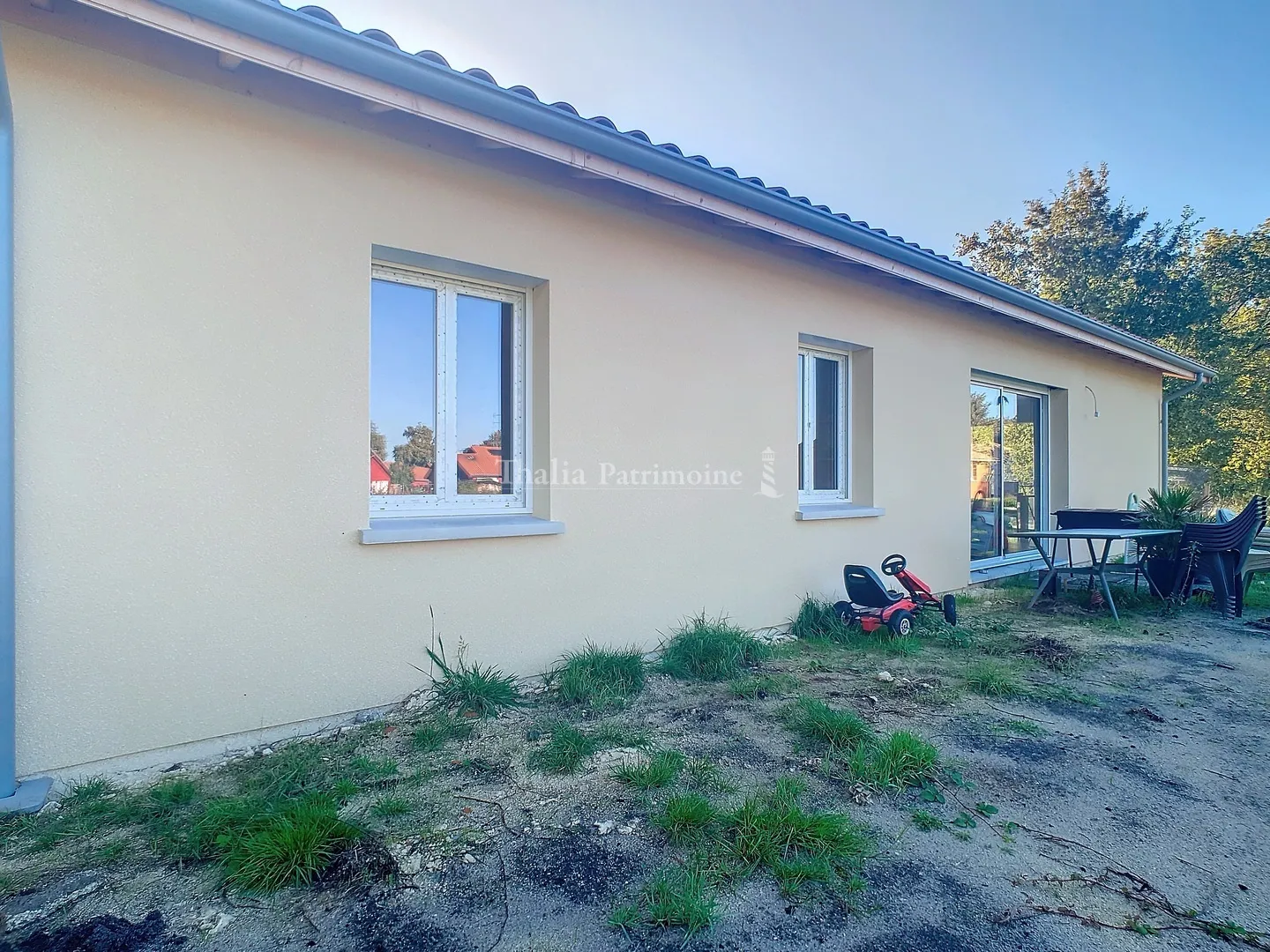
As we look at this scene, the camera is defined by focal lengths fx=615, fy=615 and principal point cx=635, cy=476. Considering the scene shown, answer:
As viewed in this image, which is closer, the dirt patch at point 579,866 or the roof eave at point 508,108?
the dirt patch at point 579,866

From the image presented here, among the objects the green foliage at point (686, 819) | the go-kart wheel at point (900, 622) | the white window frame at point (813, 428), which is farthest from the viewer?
the white window frame at point (813, 428)

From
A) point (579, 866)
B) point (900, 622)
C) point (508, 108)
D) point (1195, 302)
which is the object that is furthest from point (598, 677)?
point (1195, 302)

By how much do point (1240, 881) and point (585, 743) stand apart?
8.05 feet

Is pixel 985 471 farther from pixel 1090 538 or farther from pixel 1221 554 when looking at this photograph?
pixel 1221 554

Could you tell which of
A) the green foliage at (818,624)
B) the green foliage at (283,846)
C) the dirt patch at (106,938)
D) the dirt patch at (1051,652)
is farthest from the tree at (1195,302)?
the dirt patch at (106,938)

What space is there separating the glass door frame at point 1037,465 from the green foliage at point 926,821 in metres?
5.80

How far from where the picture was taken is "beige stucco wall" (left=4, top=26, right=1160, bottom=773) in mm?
2629

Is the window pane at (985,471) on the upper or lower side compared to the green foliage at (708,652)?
upper

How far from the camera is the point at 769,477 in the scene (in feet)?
17.3

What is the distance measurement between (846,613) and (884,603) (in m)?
0.32

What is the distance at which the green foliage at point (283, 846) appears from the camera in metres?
1.99

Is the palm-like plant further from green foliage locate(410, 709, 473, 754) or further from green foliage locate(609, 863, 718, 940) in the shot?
green foliage locate(410, 709, 473, 754)

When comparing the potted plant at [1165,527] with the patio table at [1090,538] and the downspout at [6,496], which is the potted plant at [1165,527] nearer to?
the patio table at [1090,538]

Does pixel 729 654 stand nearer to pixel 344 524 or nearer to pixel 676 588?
pixel 676 588
